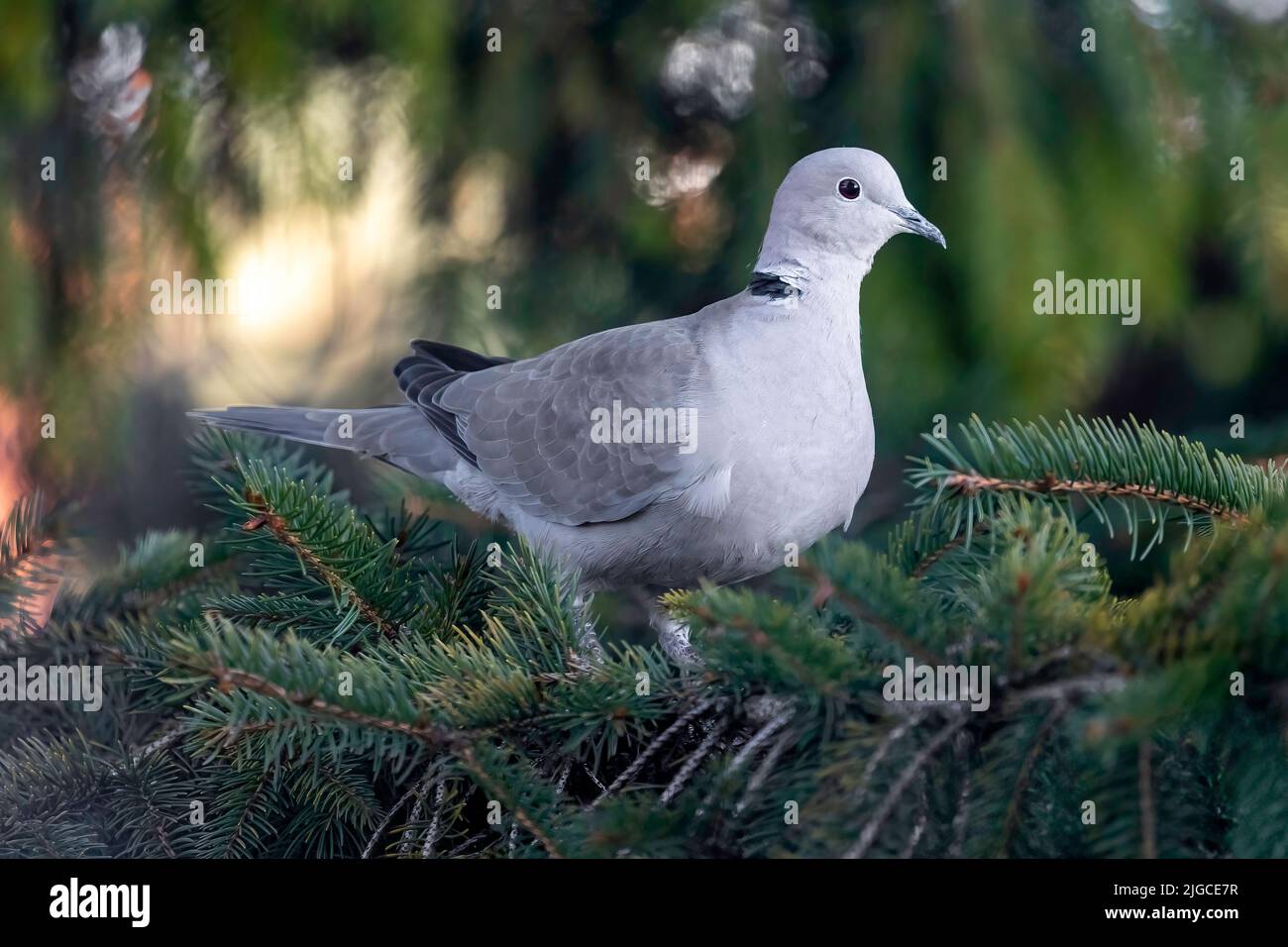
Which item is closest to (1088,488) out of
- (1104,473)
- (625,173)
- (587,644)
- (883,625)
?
(1104,473)

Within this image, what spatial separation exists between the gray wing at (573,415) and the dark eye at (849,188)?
348 millimetres

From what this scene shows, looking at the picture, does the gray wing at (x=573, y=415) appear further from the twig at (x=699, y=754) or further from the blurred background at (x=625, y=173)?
the twig at (x=699, y=754)

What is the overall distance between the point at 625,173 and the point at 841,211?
68cm

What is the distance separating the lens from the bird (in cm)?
187

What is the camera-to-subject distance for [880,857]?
39.6 inches

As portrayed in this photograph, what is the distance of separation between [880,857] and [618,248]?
1.87 m

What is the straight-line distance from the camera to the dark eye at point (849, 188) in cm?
202

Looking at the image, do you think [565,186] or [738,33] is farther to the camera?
[565,186]

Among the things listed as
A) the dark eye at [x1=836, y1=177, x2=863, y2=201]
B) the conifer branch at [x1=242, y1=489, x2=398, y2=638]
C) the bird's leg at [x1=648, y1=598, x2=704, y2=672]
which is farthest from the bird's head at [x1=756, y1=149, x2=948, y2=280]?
the conifer branch at [x1=242, y1=489, x2=398, y2=638]

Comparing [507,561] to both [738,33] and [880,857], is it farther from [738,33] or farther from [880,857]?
[738,33]

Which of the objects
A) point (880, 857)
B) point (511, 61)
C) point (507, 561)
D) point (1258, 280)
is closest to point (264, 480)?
point (507, 561)

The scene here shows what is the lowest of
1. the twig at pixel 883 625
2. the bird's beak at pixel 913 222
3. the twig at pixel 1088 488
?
the twig at pixel 883 625

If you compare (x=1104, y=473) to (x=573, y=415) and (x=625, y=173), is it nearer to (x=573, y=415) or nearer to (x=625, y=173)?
(x=573, y=415)

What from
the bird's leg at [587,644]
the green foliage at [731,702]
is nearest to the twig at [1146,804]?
the green foliage at [731,702]
